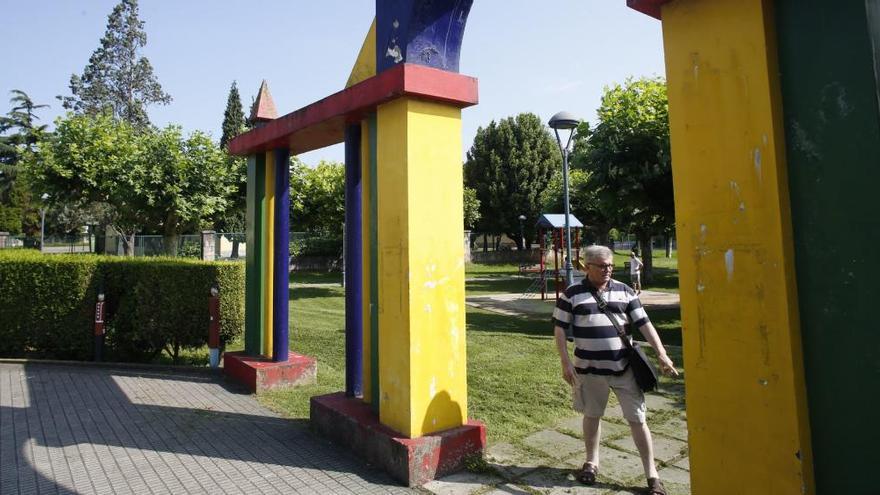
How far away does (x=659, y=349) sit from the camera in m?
3.26

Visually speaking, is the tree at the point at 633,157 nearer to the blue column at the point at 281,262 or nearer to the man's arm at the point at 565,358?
the blue column at the point at 281,262

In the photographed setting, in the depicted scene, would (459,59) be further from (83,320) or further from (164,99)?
(164,99)

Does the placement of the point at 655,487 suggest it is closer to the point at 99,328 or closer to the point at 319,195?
the point at 99,328

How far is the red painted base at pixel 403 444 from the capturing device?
357 centimetres

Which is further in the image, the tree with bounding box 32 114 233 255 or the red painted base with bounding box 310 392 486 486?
the tree with bounding box 32 114 233 255

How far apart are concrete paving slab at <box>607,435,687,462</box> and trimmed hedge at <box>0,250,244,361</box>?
5944 millimetres

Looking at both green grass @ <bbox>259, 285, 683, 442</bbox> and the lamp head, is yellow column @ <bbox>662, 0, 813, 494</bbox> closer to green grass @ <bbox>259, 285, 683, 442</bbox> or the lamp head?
green grass @ <bbox>259, 285, 683, 442</bbox>

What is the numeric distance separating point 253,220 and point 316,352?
8.36 feet

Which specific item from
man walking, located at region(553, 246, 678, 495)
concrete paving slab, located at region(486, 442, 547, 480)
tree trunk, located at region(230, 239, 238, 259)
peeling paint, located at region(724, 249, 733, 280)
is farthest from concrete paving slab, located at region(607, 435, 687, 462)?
tree trunk, located at region(230, 239, 238, 259)

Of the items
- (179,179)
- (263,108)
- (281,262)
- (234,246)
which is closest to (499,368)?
(281,262)

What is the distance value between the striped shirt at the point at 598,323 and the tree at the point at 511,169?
36.8m

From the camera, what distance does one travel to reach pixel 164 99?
40000 millimetres

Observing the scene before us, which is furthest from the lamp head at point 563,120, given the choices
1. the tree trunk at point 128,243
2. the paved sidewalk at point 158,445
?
the tree trunk at point 128,243

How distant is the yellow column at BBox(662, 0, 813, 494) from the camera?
2098 millimetres
